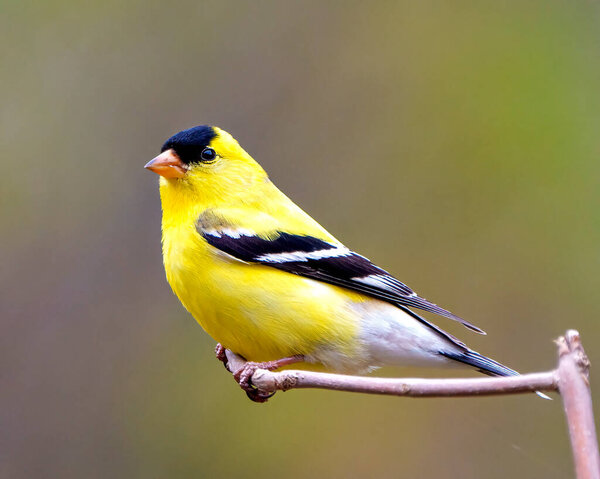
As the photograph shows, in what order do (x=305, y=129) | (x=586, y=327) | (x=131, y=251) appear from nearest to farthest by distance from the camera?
(x=586, y=327) < (x=131, y=251) < (x=305, y=129)

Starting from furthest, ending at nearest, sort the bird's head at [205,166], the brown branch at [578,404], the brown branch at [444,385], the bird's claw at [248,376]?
the bird's head at [205,166], the bird's claw at [248,376], the brown branch at [444,385], the brown branch at [578,404]

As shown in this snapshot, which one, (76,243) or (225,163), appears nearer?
(225,163)

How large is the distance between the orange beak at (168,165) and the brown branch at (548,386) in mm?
1144

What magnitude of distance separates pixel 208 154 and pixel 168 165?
21cm

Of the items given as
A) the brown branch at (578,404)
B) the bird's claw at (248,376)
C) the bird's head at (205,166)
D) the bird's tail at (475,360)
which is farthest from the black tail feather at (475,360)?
the brown branch at (578,404)

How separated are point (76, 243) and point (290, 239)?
2500 mm

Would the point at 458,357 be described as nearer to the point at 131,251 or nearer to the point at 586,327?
the point at 586,327

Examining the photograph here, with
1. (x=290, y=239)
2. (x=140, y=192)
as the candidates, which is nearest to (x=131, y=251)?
(x=140, y=192)

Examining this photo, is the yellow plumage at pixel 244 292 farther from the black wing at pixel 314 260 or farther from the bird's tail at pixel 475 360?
the bird's tail at pixel 475 360

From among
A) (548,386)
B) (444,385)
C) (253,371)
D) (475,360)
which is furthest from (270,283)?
(548,386)

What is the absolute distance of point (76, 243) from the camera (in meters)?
4.70

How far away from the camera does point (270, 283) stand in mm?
2459

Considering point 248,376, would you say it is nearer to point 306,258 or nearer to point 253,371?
point 253,371

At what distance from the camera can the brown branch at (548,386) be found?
107 centimetres
